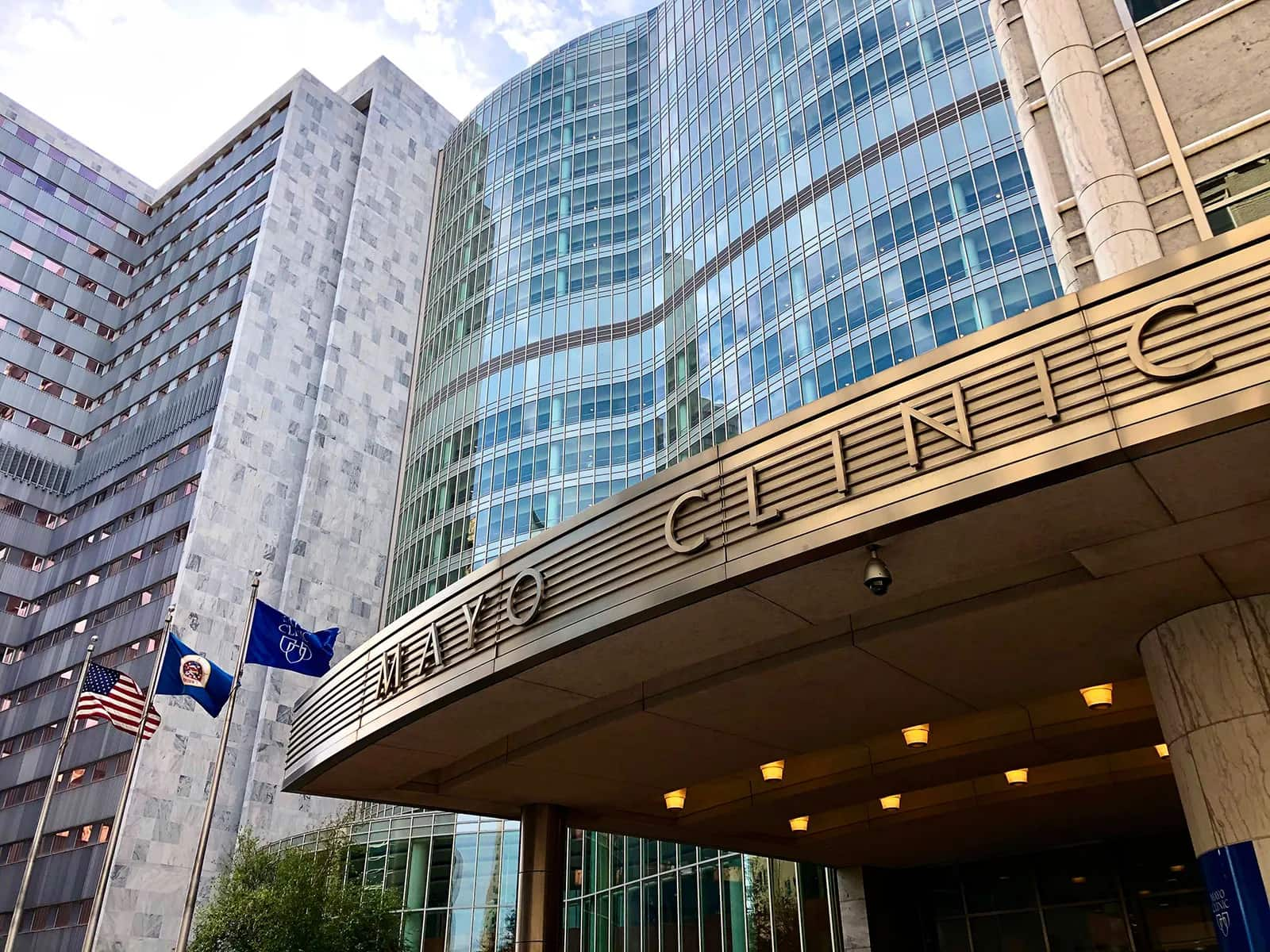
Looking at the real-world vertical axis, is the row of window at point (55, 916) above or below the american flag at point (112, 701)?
below

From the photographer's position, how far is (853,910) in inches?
955

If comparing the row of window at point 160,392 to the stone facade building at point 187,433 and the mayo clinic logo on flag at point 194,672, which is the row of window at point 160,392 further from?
the mayo clinic logo on flag at point 194,672

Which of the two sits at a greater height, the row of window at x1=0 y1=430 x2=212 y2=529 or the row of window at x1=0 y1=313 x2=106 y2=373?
the row of window at x1=0 y1=313 x2=106 y2=373

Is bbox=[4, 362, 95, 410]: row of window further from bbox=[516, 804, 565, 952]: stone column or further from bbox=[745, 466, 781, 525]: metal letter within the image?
bbox=[745, 466, 781, 525]: metal letter

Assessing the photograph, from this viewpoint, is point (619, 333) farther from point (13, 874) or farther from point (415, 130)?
point (13, 874)

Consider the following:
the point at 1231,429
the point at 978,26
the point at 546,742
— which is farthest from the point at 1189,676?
the point at 978,26

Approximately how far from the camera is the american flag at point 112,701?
24.0 meters

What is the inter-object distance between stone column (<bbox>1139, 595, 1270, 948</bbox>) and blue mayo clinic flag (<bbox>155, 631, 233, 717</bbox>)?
1952cm

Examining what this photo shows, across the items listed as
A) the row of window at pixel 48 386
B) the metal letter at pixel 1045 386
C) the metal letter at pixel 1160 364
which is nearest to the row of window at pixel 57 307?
the row of window at pixel 48 386

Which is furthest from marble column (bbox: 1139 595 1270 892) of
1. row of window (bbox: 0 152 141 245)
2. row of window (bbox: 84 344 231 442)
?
row of window (bbox: 0 152 141 245)

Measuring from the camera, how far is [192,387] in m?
66.9

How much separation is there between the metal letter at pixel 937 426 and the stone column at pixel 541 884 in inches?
432

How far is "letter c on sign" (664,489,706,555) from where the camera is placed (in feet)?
34.5

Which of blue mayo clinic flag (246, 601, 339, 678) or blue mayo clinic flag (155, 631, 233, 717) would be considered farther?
blue mayo clinic flag (246, 601, 339, 678)
